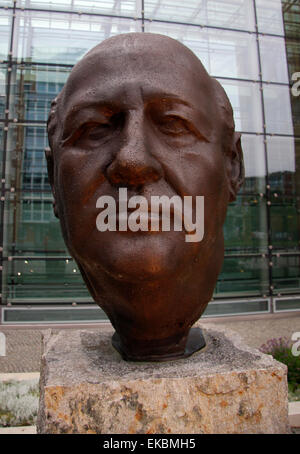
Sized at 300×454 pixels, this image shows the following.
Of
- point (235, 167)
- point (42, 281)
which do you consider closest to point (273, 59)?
point (42, 281)

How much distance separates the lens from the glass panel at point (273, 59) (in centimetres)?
726

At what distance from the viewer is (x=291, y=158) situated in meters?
7.24

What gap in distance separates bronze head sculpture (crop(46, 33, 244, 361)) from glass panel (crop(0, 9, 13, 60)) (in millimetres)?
5734

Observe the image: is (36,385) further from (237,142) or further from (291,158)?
(291,158)

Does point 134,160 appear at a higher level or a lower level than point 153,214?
higher

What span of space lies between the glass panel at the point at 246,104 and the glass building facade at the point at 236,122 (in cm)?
2

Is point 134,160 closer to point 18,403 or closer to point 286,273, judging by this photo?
point 18,403

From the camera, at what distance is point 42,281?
20.3 feet

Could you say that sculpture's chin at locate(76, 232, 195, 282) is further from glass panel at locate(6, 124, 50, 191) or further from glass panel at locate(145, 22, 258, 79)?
glass panel at locate(145, 22, 258, 79)

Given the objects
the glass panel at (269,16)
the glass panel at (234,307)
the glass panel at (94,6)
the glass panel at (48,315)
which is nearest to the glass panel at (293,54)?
the glass panel at (269,16)

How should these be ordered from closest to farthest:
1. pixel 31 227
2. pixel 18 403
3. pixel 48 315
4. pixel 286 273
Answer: pixel 18 403, pixel 48 315, pixel 31 227, pixel 286 273

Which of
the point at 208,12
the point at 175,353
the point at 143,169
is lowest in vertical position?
the point at 175,353

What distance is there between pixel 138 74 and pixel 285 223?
614cm
